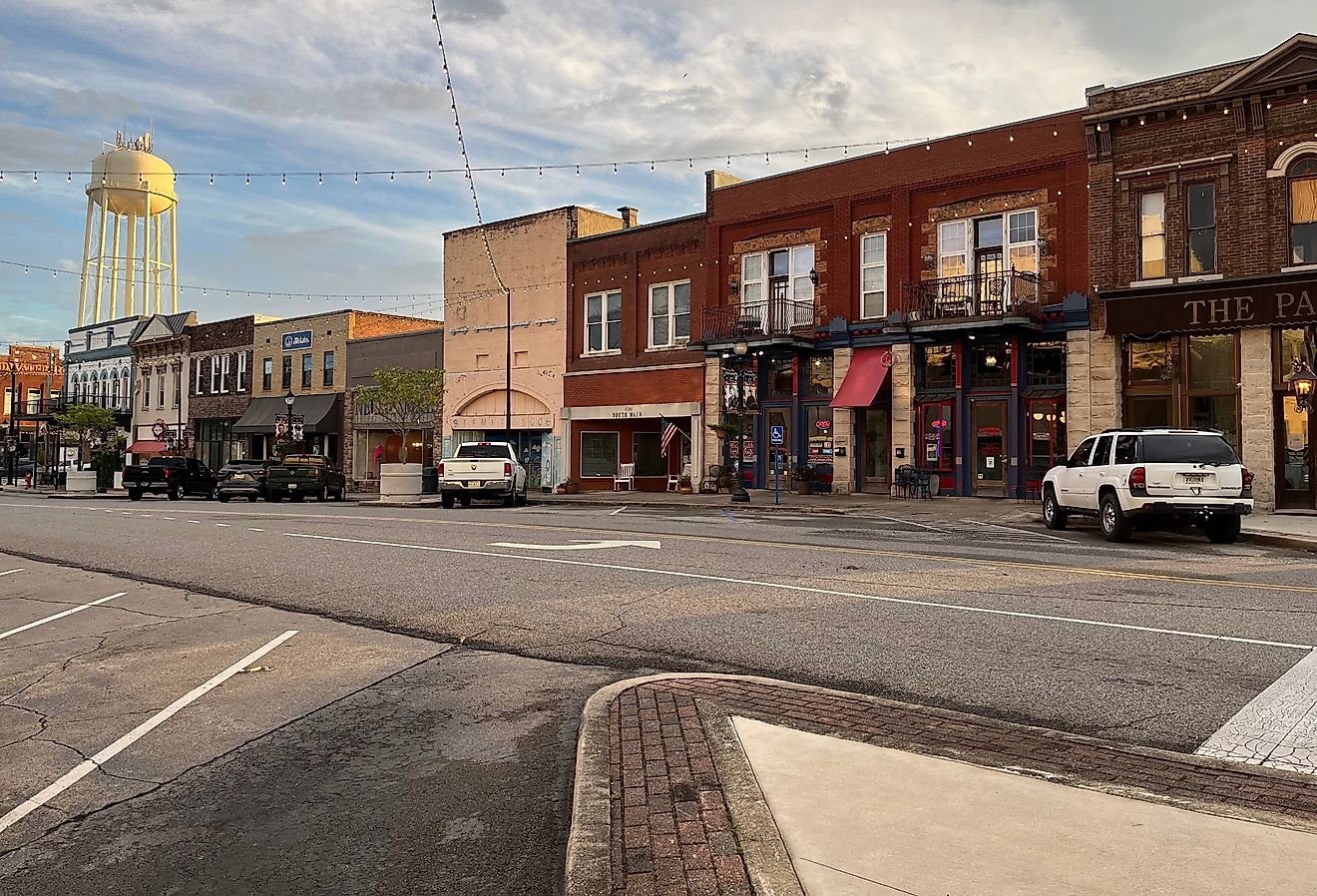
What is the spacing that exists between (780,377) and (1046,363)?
27.1 feet

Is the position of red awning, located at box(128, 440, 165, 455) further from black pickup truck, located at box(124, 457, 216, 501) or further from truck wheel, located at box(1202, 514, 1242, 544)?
truck wheel, located at box(1202, 514, 1242, 544)

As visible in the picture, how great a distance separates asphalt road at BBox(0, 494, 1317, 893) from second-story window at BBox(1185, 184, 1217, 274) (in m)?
10.9

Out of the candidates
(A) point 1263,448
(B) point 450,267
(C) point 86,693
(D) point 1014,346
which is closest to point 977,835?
(C) point 86,693

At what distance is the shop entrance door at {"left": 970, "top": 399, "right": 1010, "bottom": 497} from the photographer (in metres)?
26.5

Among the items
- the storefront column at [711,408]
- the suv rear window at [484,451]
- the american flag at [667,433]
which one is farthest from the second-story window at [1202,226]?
the suv rear window at [484,451]

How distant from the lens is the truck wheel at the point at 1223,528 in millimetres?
16531

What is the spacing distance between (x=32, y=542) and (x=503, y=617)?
12295 mm

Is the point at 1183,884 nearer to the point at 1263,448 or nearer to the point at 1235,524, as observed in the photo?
the point at 1235,524

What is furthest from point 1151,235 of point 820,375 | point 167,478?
point 167,478

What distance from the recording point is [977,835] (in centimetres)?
364

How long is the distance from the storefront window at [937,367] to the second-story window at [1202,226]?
6315mm

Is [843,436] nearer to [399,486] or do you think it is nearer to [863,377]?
[863,377]

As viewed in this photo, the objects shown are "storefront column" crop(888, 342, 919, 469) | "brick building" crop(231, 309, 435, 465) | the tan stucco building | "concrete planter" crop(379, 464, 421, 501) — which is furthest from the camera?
"brick building" crop(231, 309, 435, 465)

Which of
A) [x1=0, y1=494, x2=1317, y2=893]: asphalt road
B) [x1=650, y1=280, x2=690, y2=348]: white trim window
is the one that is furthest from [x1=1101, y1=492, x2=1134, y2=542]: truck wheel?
[x1=650, y1=280, x2=690, y2=348]: white trim window
